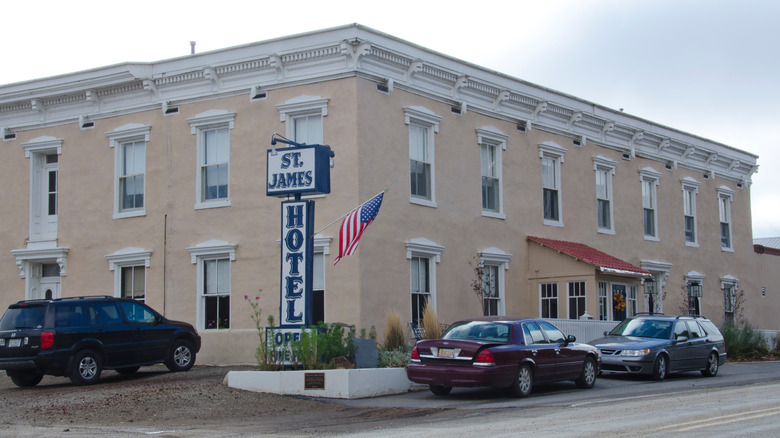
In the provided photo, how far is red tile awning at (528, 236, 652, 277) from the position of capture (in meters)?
24.7

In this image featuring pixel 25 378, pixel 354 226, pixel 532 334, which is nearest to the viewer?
pixel 532 334

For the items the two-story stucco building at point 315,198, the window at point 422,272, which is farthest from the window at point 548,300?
the window at point 422,272

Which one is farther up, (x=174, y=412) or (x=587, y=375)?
(x=587, y=375)

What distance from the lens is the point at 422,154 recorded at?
76.2ft

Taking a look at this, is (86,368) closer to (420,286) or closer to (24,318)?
(24,318)

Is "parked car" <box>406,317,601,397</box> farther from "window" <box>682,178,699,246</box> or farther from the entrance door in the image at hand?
"window" <box>682,178,699,246</box>

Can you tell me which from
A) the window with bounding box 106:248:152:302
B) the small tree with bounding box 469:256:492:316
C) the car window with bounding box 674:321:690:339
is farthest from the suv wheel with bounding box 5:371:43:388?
the car window with bounding box 674:321:690:339

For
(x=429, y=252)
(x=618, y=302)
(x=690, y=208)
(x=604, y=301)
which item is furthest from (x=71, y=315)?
(x=690, y=208)

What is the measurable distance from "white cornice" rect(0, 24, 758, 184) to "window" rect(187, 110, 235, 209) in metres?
0.66

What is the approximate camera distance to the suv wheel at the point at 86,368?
691 inches

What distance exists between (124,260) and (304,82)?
6.86 m

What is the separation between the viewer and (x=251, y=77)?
22.8 metres

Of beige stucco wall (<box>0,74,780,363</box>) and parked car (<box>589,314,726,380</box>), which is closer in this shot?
parked car (<box>589,314,726,380</box>)

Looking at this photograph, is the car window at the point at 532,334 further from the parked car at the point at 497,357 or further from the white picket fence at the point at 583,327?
the white picket fence at the point at 583,327
